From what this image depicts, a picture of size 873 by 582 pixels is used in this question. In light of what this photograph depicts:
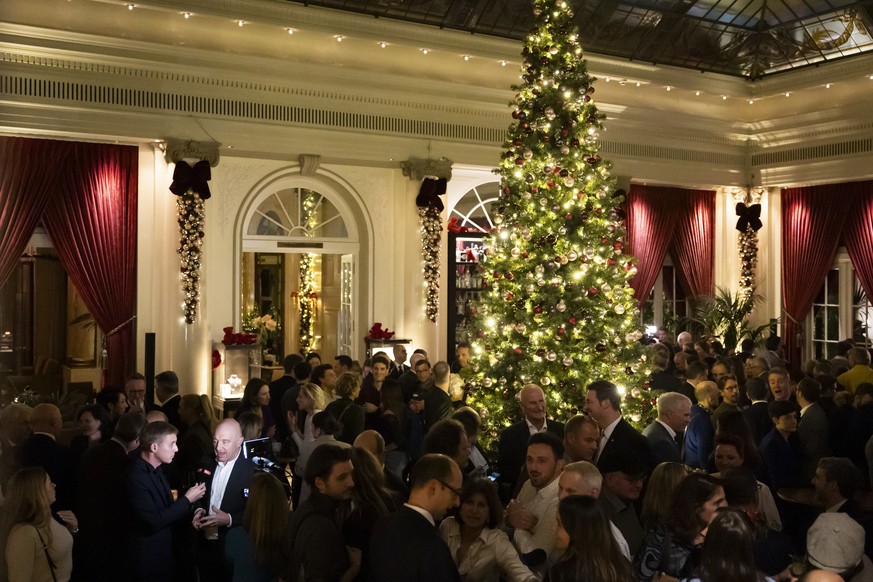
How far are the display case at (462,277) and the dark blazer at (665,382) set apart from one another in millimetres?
5555

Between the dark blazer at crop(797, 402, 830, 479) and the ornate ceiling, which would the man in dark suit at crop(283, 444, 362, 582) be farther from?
the ornate ceiling

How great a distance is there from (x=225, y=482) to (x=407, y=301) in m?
8.34

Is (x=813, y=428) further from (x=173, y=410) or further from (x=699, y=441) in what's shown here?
(x=173, y=410)

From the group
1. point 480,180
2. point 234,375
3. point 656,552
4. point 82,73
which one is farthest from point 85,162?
point 656,552

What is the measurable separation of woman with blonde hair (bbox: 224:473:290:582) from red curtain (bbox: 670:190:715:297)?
13618 mm

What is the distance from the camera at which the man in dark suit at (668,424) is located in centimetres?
583

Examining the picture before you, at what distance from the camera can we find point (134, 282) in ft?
38.9

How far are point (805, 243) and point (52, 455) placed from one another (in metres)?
13.8

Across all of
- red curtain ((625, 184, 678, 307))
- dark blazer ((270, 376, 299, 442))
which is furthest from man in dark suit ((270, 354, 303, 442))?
red curtain ((625, 184, 678, 307))

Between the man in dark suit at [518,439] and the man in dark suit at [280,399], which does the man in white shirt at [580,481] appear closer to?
the man in dark suit at [518,439]

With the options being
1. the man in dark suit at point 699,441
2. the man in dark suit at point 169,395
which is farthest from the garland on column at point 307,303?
the man in dark suit at point 699,441

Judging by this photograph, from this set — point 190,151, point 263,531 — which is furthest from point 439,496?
point 190,151

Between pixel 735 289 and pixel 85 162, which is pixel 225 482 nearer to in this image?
pixel 85 162

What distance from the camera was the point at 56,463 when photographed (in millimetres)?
5781
